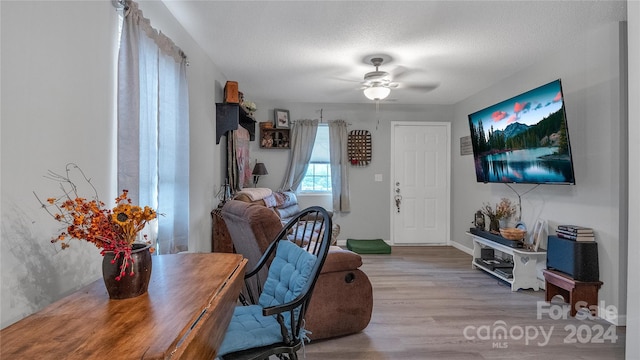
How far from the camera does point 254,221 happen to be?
211 cm

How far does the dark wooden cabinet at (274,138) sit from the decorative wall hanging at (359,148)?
3.42ft

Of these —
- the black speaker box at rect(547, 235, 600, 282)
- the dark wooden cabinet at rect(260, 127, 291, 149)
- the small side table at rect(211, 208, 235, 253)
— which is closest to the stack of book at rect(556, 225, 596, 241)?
the black speaker box at rect(547, 235, 600, 282)

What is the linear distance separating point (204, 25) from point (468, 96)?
3952mm

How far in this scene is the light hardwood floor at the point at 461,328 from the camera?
212 cm

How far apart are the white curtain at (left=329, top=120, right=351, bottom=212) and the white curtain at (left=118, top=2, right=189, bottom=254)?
2963 mm

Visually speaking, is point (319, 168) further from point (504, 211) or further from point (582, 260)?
point (582, 260)

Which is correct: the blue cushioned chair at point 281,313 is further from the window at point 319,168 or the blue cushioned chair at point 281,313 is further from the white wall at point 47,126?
the window at point 319,168

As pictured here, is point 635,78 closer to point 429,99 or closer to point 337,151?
point 429,99

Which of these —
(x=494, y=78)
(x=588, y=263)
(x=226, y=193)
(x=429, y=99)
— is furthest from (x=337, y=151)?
(x=588, y=263)

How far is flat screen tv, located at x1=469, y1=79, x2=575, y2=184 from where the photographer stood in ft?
8.93

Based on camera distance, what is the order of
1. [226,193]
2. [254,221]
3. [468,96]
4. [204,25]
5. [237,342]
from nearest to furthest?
1. [237,342]
2. [254,221]
3. [204,25]
4. [226,193]
5. [468,96]

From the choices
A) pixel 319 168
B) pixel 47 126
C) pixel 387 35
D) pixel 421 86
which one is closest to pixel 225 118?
pixel 387 35

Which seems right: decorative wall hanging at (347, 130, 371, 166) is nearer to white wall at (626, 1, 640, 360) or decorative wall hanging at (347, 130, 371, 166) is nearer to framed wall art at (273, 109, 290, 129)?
framed wall art at (273, 109, 290, 129)

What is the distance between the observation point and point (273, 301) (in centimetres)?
160
